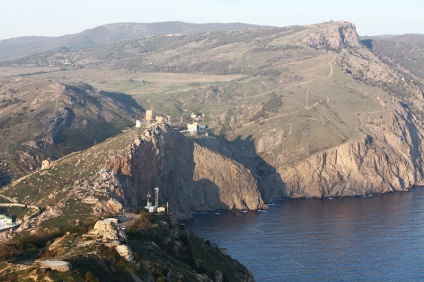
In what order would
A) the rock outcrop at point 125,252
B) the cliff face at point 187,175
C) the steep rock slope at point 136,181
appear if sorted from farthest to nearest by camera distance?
the cliff face at point 187,175 < the steep rock slope at point 136,181 < the rock outcrop at point 125,252

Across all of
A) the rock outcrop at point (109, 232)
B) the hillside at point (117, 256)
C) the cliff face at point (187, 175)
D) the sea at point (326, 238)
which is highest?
the rock outcrop at point (109, 232)

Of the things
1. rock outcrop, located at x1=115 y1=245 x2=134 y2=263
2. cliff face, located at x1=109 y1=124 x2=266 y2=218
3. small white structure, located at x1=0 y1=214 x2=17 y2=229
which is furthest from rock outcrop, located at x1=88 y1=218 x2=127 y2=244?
cliff face, located at x1=109 y1=124 x2=266 y2=218

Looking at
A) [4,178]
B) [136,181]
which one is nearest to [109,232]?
[136,181]

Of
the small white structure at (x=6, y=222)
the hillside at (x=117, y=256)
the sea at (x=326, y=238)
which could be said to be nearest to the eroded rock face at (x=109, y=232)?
the hillside at (x=117, y=256)

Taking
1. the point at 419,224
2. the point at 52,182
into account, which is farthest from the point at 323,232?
the point at 52,182

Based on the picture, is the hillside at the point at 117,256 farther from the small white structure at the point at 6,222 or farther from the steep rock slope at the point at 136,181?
the small white structure at the point at 6,222
